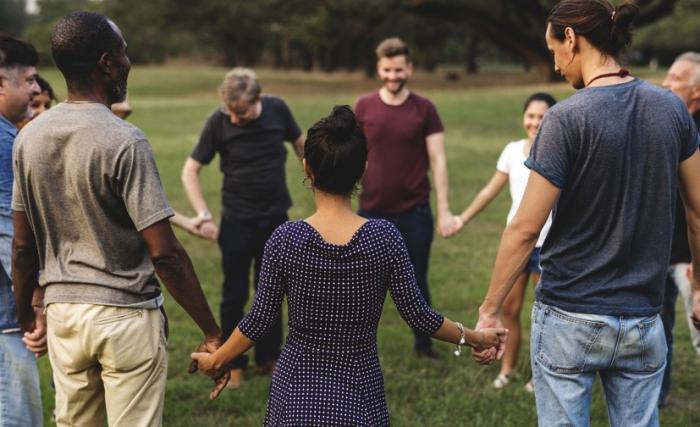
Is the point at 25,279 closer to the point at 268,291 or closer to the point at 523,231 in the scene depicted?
the point at 268,291

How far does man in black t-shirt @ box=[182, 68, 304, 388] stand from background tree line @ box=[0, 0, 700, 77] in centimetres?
1929

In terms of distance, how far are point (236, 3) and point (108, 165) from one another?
152 feet

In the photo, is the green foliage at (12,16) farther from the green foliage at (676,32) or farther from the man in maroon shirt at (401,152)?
the man in maroon shirt at (401,152)

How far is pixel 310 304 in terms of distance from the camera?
328cm

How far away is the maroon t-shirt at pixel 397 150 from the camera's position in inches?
271

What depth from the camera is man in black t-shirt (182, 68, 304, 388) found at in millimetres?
6594

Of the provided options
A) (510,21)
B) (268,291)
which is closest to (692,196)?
(268,291)

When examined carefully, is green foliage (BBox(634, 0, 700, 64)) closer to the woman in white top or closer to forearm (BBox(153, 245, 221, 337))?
the woman in white top

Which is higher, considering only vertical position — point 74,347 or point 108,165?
point 108,165

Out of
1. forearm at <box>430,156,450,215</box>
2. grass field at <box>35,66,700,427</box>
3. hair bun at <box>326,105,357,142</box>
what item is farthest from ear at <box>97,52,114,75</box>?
forearm at <box>430,156,450,215</box>

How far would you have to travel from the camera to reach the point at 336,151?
128 inches

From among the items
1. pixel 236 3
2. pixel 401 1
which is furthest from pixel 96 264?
pixel 236 3

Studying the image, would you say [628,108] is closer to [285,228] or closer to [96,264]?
[285,228]

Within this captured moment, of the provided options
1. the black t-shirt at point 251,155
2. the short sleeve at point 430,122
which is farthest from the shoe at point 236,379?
the short sleeve at point 430,122
